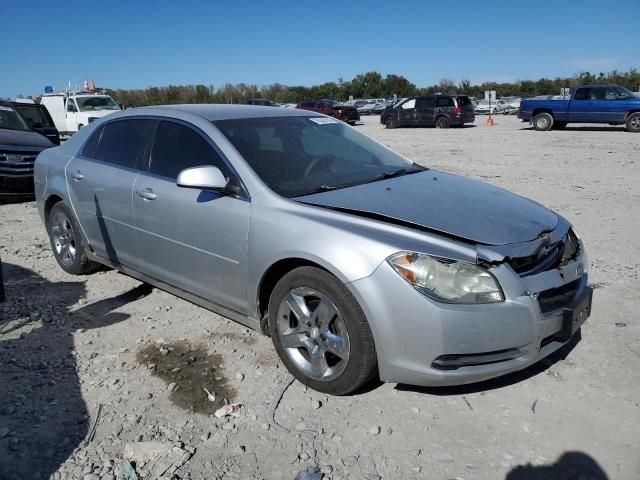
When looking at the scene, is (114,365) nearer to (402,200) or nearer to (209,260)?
(209,260)

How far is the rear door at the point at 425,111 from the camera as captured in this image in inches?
1088

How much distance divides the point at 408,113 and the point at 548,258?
85.3 feet

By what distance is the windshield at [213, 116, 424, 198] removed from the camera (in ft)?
11.9

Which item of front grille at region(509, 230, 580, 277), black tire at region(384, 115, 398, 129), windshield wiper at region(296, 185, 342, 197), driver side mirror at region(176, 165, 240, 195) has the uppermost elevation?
driver side mirror at region(176, 165, 240, 195)

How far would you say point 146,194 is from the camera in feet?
13.5

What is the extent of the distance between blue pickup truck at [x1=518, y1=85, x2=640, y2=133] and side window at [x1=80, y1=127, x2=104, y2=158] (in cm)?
2068

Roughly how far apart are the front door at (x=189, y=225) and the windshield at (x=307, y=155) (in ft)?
0.74

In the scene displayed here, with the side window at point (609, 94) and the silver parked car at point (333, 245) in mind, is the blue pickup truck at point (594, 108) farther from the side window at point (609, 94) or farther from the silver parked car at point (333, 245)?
the silver parked car at point (333, 245)

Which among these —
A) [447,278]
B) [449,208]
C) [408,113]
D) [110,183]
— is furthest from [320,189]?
[408,113]

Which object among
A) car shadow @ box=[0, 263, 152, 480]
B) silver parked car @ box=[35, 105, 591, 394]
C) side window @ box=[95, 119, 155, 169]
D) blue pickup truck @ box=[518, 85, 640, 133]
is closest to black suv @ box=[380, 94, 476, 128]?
blue pickup truck @ box=[518, 85, 640, 133]

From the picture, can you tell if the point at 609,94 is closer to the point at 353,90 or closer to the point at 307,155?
the point at 307,155

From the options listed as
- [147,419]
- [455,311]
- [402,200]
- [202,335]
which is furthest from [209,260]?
[455,311]

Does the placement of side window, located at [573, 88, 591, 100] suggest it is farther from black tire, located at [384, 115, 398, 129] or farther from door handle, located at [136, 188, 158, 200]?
door handle, located at [136, 188, 158, 200]

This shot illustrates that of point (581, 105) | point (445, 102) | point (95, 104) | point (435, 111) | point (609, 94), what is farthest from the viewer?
point (435, 111)
